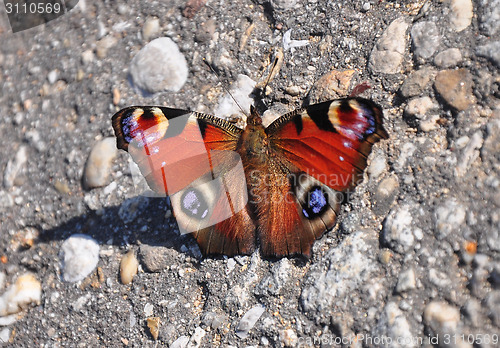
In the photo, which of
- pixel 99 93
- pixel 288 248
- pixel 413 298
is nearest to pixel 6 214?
pixel 99 93

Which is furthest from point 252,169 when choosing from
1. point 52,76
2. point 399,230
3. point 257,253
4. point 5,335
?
point 52,76

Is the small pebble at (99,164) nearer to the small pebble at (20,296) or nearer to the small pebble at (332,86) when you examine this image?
the small pebble at (20,296)

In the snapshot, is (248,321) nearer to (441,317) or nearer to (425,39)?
(441,317)

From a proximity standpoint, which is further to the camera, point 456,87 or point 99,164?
point 99,164

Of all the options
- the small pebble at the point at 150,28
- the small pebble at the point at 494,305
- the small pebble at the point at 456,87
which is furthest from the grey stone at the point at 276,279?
the small pebble at the point at 150,28

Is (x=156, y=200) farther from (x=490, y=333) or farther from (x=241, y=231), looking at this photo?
(x=490, y=333)

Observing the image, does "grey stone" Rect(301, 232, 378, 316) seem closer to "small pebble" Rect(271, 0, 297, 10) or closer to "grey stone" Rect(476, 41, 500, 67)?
"grey stone" Rect(476, 41, 500, 67)
